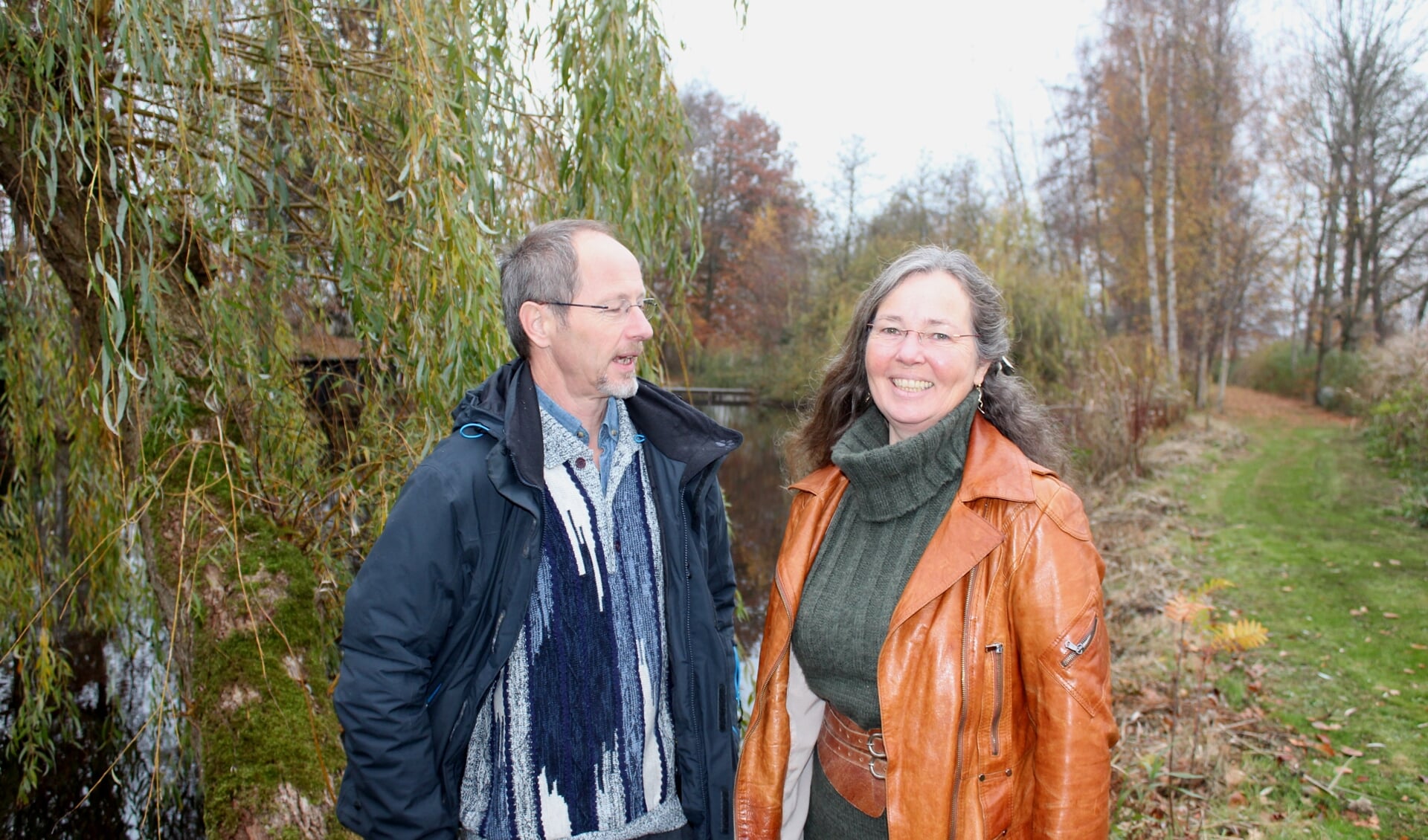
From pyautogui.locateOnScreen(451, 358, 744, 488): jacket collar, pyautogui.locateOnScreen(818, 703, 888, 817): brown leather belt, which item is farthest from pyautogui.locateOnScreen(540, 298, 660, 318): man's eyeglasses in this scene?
pyautogui.locateOnScreen(818, 703, 888, 817): brown leather belt

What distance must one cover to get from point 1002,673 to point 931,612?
144 mm

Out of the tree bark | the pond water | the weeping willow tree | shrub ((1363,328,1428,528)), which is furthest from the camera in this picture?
the tree bark

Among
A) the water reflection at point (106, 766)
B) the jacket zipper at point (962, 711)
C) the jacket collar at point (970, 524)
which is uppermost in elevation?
the jacket collar at point (970, 524)

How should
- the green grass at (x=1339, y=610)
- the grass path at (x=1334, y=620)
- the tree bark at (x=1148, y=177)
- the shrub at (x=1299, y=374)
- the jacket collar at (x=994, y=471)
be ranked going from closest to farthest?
the jacket collar at (x=994, y=471) < the grass path at (x=1334, y=620) < the green grass at (x=1339, y=610) < the shrub at (x=1299, y=374) < the tree bark at (x=1148, y=177)

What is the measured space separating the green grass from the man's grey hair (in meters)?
3.41

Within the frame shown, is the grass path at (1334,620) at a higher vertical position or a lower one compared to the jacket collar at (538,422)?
lower

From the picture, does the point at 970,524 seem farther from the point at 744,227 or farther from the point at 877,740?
the point at 744,227

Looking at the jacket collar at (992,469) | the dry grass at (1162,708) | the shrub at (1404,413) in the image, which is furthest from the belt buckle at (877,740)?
the shrub at (1404,413)

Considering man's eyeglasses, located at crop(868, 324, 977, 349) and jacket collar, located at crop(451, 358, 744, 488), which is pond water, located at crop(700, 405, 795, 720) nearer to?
jacket collar, located at crop(451, 358, 744, 488)

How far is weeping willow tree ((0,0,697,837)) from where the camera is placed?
2.18 m

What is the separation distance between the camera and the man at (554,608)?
1.33 metres

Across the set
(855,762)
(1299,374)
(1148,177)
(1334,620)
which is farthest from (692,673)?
(1299,374)

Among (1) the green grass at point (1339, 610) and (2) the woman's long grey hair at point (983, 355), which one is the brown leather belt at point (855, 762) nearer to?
(2) the woman's long grey hair at point (983, 355)

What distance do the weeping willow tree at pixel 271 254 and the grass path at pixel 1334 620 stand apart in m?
3.34
